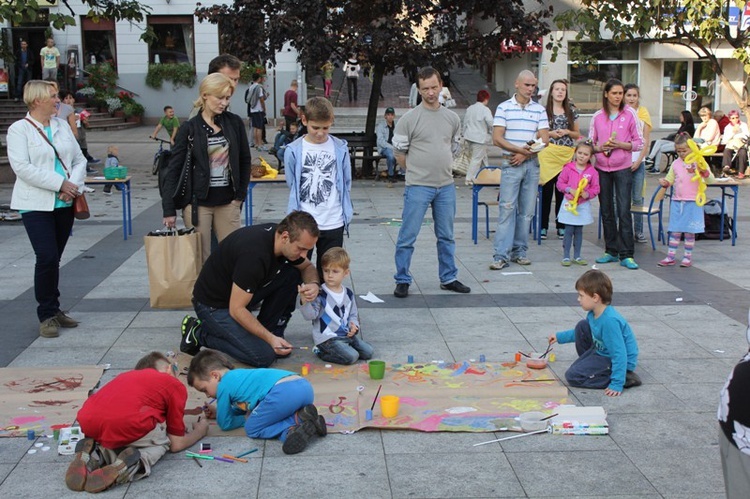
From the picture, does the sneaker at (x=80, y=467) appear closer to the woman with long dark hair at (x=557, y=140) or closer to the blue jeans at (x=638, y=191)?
the woman with long dark hair at (x=557, y=140)

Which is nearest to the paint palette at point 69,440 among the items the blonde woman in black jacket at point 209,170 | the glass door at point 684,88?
the blonde woman in black jacket at point 209,170

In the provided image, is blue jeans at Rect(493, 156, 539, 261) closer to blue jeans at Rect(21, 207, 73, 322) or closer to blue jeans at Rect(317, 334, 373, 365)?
blue jeans at Rect(317, 334, 373, 365)

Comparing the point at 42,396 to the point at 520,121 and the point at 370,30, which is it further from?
the point at 370,30

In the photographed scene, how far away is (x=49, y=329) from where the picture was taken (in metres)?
6.55

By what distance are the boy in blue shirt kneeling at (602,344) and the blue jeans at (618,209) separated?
3687mm

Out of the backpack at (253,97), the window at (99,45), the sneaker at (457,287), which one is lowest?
the sneaker at (457,287)

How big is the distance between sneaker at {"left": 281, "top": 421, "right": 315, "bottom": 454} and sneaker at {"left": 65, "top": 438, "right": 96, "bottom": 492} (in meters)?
0.94

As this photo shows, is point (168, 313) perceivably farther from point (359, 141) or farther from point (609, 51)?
point (609, 51)

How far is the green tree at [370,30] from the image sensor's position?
15328 mm

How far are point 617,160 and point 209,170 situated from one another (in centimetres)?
435

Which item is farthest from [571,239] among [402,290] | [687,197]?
[402,290]

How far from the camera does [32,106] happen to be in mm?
6504

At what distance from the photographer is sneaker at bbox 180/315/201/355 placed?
605cm

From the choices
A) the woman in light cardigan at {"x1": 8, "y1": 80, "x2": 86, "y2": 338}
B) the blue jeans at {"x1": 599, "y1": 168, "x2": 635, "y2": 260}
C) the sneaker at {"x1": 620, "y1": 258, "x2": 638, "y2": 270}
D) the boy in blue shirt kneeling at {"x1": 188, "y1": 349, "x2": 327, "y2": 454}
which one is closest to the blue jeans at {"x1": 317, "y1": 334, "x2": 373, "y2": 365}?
the boy in blue shirt kneeling at {"x1": 188, "y1": 349, "x2": 327, "y2": 454}
